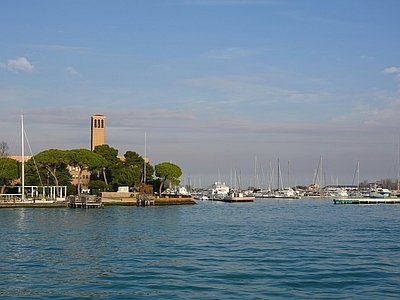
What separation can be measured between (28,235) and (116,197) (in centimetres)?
5561

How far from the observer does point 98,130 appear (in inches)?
5354

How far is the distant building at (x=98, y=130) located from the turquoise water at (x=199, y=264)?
91500mm

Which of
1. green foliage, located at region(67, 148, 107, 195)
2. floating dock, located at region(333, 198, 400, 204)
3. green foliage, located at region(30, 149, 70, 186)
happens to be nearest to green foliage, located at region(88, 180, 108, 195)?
green foliage, located at region(67, 148, 107, 195)

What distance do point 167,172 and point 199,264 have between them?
Result: 81.2 meters

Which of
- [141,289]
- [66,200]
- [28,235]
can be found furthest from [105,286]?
[66,200]

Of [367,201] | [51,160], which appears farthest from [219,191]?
[51,160]

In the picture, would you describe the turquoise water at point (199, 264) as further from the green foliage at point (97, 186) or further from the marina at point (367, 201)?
the marina at point (367, 201)

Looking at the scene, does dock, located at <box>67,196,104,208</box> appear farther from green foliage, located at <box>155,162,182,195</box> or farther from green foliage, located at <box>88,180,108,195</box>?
green foliage, located at <box>155,162,182,195</box>

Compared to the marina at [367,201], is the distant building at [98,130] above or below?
above

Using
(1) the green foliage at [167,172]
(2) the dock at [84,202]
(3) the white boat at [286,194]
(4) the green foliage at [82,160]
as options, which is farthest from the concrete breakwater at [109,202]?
(3) the white boat at [286,194]

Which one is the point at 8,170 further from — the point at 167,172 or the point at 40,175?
the point at 167,172

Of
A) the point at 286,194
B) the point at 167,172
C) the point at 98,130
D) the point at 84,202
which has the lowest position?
the point at 84,202

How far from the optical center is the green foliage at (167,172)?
108438 mm

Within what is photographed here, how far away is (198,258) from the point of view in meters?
29.1
